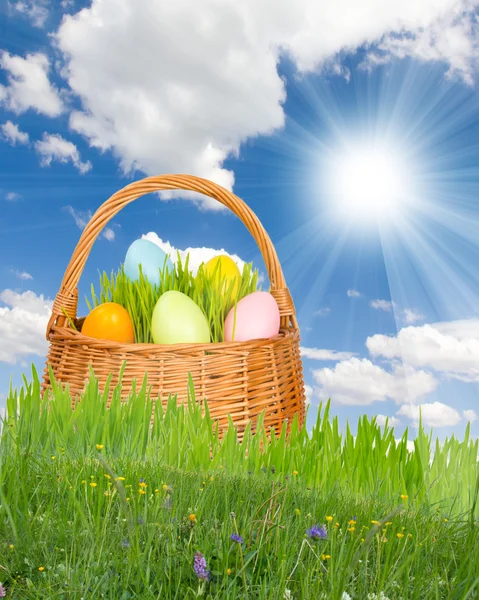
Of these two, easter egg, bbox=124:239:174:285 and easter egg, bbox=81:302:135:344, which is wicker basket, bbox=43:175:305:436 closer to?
easter egg, bbox=81:302:135:344

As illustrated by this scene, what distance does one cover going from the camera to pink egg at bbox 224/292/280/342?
2578 millimetres

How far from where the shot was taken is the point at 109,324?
2.65m

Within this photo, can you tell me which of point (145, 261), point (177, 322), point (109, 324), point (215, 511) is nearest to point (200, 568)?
point (215, 511)

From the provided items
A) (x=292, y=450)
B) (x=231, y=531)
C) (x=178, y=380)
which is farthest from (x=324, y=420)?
(x=231, y=531)

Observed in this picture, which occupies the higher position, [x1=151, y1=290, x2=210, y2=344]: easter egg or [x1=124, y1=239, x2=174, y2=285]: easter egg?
[x1=124, y1=239, x2=174, y2=285]: easter egg

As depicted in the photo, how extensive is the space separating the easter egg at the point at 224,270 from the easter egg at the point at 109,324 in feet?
1.40

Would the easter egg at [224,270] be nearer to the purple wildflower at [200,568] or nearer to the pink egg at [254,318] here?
the pink egg at [254,318]

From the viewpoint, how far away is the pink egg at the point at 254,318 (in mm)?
2578

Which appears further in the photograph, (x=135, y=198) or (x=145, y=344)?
(x=135, y=198)

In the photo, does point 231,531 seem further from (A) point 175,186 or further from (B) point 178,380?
(A) point 175,186

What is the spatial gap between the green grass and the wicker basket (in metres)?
0.16

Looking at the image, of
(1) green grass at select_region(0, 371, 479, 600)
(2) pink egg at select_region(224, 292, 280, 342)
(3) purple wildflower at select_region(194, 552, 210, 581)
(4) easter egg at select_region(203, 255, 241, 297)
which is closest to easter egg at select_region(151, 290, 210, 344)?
(2) pink egg at select_region(224, 292, 280, 342)

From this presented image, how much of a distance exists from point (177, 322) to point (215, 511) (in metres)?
1.39

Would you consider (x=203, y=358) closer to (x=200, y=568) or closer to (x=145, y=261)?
(x=145, y=261)
